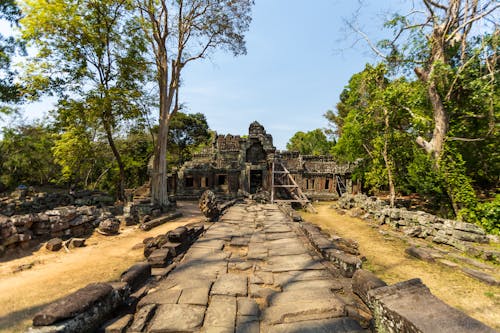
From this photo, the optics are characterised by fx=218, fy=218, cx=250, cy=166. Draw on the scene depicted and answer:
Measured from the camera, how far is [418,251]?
7.52 metres

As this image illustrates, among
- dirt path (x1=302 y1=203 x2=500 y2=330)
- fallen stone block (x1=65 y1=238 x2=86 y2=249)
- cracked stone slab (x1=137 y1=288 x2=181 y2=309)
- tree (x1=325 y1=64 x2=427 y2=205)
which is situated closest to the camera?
cracked stone slab (x1=137 y1=288 x2=181 y2=309)

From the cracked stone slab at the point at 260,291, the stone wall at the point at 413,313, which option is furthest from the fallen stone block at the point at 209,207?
the stone wall at the point at 413,313

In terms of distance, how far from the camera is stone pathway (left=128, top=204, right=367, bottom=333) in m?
2.71

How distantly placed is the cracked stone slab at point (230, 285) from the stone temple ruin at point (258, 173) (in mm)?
15521

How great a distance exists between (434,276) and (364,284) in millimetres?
4600

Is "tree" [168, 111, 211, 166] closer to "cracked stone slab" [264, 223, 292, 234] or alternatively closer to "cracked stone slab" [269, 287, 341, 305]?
"cracked stone slab" [264, 223, 292, 234]

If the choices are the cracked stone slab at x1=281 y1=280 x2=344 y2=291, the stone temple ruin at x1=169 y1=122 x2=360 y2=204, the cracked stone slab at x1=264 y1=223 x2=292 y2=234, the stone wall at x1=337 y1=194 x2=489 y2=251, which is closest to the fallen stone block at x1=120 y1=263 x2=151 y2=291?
the cracked stone slab at x1=281 y1=280 x2=344 y2=291

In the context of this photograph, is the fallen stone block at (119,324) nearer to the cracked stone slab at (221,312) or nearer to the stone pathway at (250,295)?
the stone pathway at (250,295)

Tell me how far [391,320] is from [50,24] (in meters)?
18.9

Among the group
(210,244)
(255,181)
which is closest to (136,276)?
(210,244)

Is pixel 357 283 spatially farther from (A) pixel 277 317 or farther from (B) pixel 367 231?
(B) pixel 367 231

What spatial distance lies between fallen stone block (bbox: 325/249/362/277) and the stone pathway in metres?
0.15

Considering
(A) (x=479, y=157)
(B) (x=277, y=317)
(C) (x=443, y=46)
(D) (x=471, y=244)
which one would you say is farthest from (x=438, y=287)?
(C) (x=443, y=46)

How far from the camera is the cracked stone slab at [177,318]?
2643 millimetres
